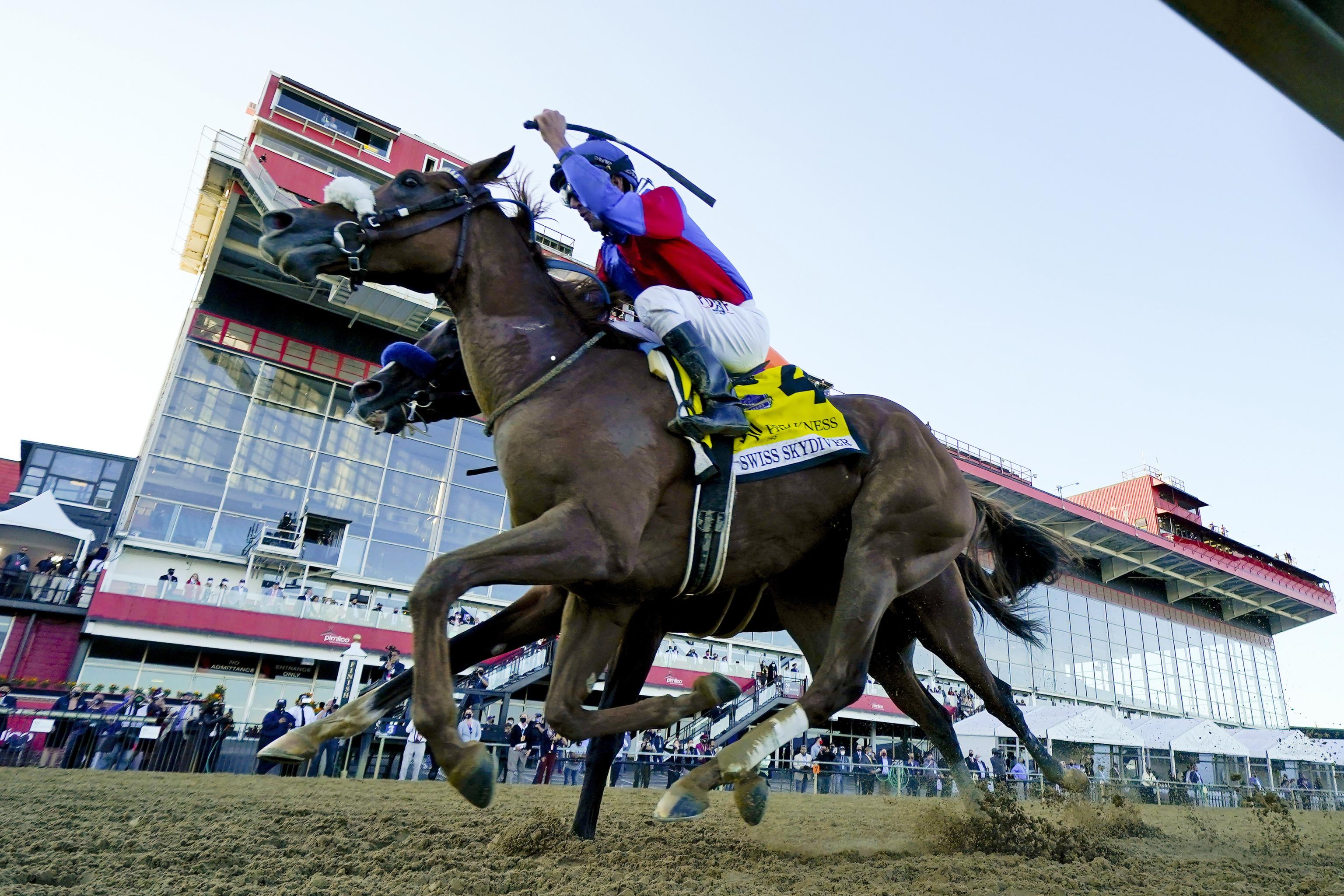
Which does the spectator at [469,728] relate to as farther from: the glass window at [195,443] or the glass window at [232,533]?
the glass window at [195,443]

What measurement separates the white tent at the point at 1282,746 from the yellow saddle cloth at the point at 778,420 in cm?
2453

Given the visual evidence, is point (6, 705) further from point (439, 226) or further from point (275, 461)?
point (439, 226)

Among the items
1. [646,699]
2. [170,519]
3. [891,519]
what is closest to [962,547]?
[891,519]

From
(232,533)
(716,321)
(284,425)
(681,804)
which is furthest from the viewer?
(284,425)

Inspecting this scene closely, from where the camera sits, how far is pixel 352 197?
3.66m

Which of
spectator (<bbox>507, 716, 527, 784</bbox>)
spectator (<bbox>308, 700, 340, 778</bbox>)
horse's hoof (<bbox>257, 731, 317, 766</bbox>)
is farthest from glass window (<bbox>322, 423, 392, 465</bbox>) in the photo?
horse's hoof (<bbox>257, 731, 317, 766</bbox>)

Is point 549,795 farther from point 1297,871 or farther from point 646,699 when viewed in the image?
point 1297,871

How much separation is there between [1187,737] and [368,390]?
78.1 ft

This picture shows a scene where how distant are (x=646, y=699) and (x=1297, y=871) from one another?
142 inches

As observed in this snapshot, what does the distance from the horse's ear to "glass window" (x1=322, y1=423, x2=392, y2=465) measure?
84.4 feet

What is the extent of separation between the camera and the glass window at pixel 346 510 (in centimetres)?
2698

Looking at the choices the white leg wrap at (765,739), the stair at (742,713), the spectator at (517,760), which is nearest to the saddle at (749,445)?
the white leg wrap at (765,739)

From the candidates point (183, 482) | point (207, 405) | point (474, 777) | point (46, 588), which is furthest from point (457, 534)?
point (474, 777)

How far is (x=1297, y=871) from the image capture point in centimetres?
428
